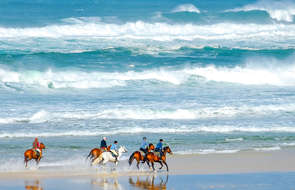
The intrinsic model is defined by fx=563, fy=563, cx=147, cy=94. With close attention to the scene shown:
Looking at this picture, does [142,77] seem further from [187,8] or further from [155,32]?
[187,8]

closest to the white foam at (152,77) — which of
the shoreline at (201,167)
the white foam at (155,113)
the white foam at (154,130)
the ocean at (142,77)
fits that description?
the ocean at (142,77)

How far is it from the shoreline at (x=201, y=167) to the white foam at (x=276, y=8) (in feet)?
154

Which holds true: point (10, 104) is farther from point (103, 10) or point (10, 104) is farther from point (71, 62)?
point (103, 10)

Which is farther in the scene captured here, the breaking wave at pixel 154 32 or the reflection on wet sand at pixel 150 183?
the breaking wave at pixel 154 32

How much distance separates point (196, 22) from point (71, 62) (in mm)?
26269

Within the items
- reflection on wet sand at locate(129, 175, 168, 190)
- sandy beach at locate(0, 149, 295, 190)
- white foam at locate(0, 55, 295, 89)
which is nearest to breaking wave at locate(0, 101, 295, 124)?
sandy beach at locate(0, 149, 295, 190)

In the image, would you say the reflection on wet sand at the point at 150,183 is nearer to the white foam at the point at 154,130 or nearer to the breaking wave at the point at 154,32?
the white foam at the point at 154,130

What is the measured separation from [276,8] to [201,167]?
51.9m

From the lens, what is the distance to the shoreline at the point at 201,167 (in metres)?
14.2

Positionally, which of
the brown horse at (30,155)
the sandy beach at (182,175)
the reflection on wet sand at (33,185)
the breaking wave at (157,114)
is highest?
the breaking wave at (157,114)

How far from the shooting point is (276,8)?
63656mm

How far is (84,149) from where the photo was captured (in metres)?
17.1

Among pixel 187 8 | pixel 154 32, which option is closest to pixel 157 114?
pixel 154 32

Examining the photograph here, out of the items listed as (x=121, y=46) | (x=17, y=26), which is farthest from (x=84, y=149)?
(x=17, y=26)
